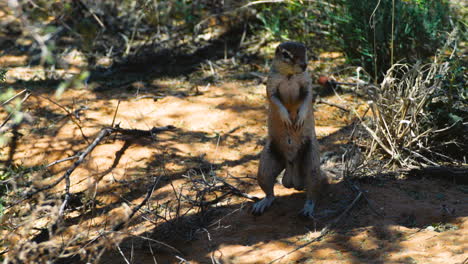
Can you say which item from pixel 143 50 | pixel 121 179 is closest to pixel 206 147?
pixel 121 179

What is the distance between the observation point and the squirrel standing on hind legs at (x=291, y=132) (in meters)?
3.82

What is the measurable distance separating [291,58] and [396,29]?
10.4ft

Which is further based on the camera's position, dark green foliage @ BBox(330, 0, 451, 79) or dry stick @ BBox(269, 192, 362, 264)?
dark green foliage @ BBox(330, 0, 451, 79)

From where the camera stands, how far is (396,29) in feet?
20.8

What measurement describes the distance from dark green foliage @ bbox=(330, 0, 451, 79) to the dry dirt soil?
0.81 meters

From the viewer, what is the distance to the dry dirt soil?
3.52m

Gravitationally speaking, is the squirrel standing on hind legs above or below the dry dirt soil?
above

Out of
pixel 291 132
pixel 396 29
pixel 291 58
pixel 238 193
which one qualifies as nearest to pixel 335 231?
pixel 291 132

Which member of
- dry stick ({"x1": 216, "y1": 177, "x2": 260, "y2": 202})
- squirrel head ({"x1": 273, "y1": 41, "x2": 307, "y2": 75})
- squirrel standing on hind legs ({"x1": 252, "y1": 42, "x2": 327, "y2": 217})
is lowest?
dry stick ({"x1": 216, "y1": 177, "x2": 260, "y2": 202})

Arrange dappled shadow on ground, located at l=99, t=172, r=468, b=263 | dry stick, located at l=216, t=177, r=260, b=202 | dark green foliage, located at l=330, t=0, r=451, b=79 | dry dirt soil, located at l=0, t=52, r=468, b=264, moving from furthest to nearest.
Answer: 1. dark green foliage, located at l=330, t=0, r=451, b=79
2. dry stick, located at l=216, t=177, r=260, b=202
3. dry dirt soil, located at l=0, t=52, r=468, b=264
4. dappled shadow on ground, located at l=99, t=172, r=468, b=263

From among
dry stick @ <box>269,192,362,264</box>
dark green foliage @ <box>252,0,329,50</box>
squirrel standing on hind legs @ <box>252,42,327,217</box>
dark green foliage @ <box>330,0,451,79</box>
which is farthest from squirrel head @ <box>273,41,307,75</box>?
dark green foliage @ <box>252,0,329,50</box>

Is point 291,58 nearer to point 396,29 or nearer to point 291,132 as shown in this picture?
point 291,132

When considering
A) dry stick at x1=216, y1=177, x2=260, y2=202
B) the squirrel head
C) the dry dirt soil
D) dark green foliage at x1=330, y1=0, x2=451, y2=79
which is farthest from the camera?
dark green foliage at x1=330, y1=0, x2=451, y2=79

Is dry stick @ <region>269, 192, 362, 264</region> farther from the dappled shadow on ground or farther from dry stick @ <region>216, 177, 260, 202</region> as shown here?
dry stick @ <region>216, 177, 260, 202</region>
